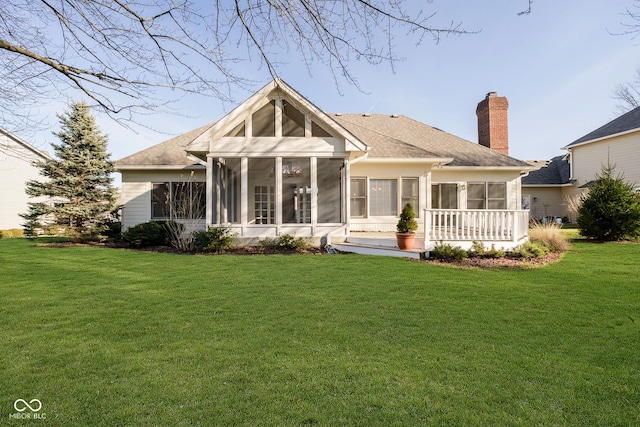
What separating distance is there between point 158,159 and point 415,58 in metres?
12.5

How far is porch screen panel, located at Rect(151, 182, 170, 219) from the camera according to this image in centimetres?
1384

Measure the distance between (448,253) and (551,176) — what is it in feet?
75.6

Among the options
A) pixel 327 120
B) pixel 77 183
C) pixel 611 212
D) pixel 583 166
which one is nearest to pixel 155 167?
pixel 77 183

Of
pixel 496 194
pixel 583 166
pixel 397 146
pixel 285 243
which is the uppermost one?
pixel 583 166

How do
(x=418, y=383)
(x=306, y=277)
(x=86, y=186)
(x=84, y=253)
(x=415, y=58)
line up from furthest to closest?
(x=86, y=186)
(x=84, y=253)
(x=306, y=277)
(x=415, y=58)
(x=418, y=383)

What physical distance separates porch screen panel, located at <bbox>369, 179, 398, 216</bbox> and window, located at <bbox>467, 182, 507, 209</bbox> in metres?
3.84

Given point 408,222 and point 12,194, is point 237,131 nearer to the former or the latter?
point 408,222

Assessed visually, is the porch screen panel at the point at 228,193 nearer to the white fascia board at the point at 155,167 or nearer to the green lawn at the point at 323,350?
the white fascia board at the point at 155,167

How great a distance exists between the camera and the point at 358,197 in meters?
12.8

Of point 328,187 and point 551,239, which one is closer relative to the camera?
point 551,239

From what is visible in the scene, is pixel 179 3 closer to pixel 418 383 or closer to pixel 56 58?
pixel 56 58

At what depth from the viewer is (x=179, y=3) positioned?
3766mm

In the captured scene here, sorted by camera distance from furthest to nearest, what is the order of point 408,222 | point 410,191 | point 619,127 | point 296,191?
point 619,127, point 296,191, point 410,191, point 408,222

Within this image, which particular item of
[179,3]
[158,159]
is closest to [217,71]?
[179,3]
